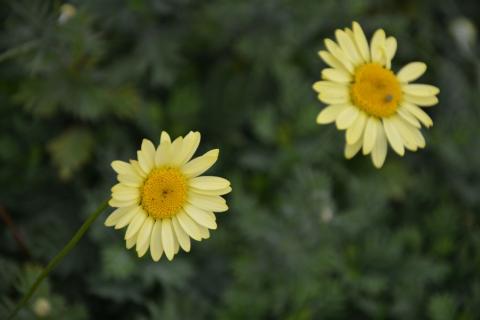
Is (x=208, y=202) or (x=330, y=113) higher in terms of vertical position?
(x=330, y=113)

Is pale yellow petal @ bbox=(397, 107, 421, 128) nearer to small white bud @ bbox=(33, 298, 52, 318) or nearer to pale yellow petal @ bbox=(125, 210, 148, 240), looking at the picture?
pale yellow petal @ bbox=(125, 210, 148, 240)

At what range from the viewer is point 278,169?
2.75 m

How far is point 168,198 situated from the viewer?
148 centimetres

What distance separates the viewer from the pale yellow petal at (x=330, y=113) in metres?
1.58

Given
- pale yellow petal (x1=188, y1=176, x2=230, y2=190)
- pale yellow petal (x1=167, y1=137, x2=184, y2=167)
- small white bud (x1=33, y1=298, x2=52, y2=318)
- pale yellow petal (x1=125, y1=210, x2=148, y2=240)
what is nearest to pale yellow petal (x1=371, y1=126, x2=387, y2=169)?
pale yellow petal (x1=188, y1=176, x2=230, y2=190)

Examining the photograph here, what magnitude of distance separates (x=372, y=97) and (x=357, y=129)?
0.12 m

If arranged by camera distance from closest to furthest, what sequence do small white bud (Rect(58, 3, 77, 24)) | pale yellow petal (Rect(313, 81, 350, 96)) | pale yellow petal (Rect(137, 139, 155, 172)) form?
pale yellow petal (Rect(137, 139, 155, 172))
pale yellow petal (Rect(313, 81, 350, 96))
small white bud (Rect(58, 3, 77, 24))

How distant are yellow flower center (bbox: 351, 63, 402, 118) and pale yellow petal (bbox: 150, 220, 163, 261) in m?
0.72

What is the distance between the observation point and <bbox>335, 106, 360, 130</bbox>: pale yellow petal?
1.61 meters

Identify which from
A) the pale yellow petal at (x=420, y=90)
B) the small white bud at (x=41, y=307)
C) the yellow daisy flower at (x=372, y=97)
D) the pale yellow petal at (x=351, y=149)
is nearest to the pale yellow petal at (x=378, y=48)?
the yellow daisy flower at (x=372, y=97)

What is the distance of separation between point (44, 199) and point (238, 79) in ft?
3.77

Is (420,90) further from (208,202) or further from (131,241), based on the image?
(131,241)

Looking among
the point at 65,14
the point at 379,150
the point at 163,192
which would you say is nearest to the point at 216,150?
the point at 163,192

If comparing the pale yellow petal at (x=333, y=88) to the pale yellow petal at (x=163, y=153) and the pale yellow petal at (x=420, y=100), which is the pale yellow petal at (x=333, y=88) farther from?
the pale yellow petal at (x=163, y=153)
